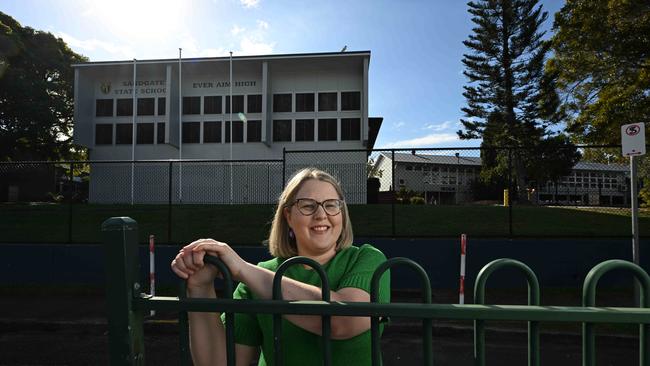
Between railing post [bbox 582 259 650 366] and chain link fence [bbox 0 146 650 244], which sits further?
chain link fence [bbox 0 146 650 244]

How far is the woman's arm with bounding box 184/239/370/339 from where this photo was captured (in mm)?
1248

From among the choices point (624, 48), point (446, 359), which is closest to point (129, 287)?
point (446, 359)

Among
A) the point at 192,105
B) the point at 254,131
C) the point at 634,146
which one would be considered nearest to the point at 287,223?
the point at 634,146

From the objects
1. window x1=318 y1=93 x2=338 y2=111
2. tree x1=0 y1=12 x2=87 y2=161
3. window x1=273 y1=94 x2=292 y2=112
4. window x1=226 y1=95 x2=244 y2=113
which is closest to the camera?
tree x1=0 y1=12 x2=87 y2=161

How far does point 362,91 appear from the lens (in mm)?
27281

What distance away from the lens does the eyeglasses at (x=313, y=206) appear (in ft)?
4.91

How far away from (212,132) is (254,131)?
325 cm

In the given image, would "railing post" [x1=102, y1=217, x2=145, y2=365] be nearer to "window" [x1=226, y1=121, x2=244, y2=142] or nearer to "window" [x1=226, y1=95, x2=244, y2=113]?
"window" [x1=226, y1=121, x2=244, y2=142]

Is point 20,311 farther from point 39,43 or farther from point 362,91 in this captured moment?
point 39,43

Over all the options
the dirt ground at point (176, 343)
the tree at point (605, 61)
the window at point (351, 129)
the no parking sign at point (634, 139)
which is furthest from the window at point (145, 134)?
the no parking sign at point (634, 139)

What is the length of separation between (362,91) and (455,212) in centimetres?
1603

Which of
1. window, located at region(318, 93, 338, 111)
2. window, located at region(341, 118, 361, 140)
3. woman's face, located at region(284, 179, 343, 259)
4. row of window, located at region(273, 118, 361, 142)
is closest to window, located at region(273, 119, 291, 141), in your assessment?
row of window, located at region(273, 118, 361, 142)

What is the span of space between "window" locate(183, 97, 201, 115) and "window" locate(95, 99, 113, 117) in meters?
5.83

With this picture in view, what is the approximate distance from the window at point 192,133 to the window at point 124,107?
4.65 m
